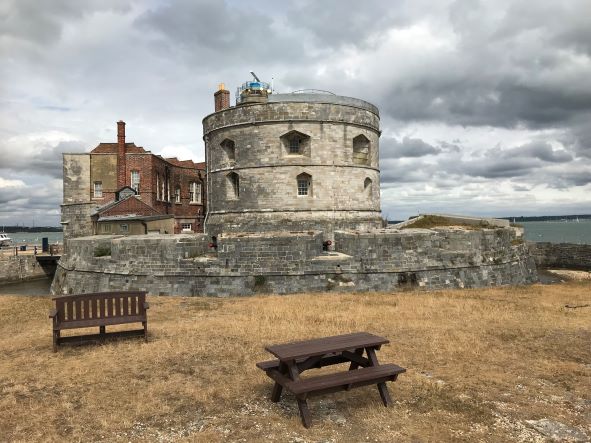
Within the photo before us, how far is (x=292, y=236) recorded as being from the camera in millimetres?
15242

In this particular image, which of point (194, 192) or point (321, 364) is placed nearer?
point (321, 364)

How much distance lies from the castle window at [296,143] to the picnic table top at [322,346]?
16.3m

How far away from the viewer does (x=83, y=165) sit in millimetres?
30719

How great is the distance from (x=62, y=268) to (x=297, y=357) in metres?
18.1

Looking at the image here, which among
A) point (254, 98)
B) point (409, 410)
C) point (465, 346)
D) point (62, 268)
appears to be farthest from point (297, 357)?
point (254, 98)

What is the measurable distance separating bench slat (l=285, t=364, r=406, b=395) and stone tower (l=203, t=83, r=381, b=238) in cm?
1580

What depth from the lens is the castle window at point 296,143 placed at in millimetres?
21125

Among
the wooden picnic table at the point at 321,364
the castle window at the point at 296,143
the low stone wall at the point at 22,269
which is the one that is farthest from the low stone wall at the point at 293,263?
the low stone wall at the point at 22,269

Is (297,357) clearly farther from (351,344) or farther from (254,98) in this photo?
(254,98)

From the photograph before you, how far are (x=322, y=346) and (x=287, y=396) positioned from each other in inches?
37.8

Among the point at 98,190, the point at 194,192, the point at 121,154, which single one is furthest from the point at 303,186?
the point at 194,192

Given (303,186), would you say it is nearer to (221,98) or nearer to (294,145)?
(294,145)

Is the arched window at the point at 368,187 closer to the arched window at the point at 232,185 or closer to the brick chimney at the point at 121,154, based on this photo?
the arched window at the point at 232,185

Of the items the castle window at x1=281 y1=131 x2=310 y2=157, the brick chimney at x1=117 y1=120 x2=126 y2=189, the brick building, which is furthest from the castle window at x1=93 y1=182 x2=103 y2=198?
the castle window at x1=281 y1=131 x2=310 y2=157
